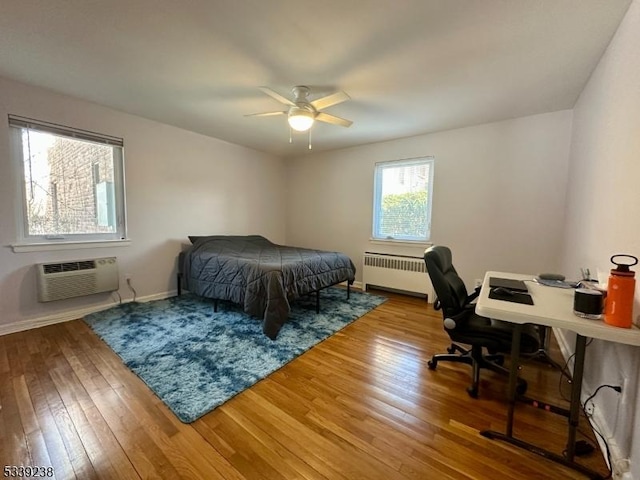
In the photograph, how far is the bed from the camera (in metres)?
2.62

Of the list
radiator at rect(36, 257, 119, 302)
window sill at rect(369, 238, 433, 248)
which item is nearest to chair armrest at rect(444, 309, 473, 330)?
window sill at rect(369, 238, 433, 248)

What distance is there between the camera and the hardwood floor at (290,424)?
49.4 inches

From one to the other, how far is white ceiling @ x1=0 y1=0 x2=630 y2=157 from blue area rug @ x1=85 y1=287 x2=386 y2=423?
2.38 metres

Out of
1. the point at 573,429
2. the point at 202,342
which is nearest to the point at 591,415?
the point at 573,429

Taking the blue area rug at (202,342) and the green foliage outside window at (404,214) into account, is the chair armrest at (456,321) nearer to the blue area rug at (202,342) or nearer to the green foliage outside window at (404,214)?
the blue area rug at (202,342)

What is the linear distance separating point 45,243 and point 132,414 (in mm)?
2351

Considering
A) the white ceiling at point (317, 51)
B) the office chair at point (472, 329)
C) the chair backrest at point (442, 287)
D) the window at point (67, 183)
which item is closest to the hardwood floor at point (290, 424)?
the office chair at point (472, 329)

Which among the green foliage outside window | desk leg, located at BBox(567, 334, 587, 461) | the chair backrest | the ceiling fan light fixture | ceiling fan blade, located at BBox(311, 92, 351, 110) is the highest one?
ceiling fan blade, located at BBox(311, 92, 351, 110)

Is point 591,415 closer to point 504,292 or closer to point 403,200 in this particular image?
point 504,292

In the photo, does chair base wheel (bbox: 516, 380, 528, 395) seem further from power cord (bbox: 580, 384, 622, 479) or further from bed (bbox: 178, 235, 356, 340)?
bed (bbox: 178, 235, 356, 340)

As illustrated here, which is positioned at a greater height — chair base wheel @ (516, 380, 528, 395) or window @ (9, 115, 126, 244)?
window @ (9, 115, 126, 244)

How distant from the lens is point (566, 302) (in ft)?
4.76

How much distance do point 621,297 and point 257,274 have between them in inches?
97.8

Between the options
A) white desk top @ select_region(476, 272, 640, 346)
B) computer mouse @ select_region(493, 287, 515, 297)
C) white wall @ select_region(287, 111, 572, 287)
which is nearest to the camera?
white desk top @ select_region(476, 272, 640, 346)
